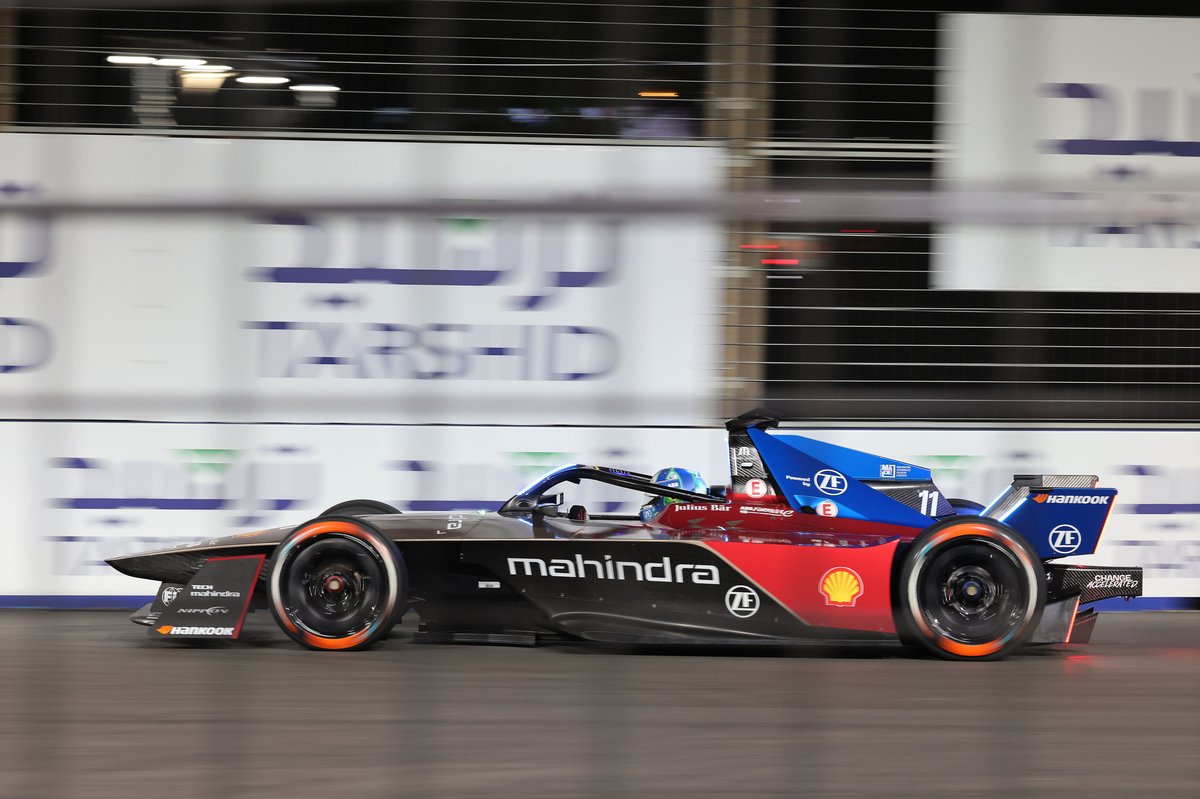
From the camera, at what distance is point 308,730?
11.9 feet

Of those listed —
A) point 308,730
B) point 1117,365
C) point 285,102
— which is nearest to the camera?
point 285,102

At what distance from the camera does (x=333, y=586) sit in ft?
16.8

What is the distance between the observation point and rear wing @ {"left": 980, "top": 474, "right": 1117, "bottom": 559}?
5.19 meters

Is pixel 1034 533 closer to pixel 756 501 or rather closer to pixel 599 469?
pixel 756 501

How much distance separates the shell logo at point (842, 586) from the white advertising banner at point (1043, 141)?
2.47 m

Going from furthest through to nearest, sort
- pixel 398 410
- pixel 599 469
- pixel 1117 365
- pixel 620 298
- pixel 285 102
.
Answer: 1. pixel 1117 365
2. pixel 599 469
3. pixel 285 102
4. pixel 620 298
5. pixel 398 410

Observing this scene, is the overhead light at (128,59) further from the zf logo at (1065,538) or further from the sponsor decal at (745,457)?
the zf logo at (1065,538)

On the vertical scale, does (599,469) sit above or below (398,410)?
below

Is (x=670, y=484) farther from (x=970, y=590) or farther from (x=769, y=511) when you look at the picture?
(x=970, y=590)

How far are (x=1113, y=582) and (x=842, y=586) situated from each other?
3.84 feet

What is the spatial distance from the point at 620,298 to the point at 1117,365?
474 centimetres

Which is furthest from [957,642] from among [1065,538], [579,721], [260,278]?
[260,278]

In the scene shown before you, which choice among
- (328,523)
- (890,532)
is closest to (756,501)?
(890,532)

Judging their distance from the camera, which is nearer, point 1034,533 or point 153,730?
point 153,730
